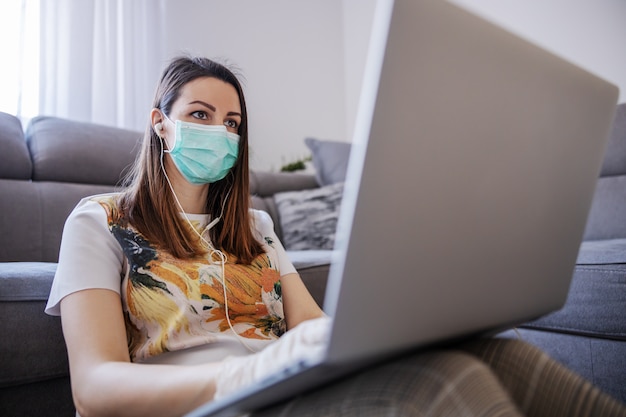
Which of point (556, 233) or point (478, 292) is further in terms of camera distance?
point (556, 233)

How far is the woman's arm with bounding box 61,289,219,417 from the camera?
55 cm

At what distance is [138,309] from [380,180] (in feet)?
1.81

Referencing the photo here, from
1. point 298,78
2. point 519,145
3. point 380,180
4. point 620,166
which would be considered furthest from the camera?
point 298,78

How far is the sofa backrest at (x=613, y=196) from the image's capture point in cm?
187

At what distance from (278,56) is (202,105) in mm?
2131

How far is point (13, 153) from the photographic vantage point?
1492mm

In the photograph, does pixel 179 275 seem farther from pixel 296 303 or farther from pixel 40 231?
pixel 40 231

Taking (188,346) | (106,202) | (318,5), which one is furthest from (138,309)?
(318,5)

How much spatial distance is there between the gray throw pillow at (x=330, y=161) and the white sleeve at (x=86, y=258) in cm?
159

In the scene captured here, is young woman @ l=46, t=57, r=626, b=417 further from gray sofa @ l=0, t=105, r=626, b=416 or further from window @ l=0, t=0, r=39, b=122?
window @ l=0, t=0, r=39, b=122

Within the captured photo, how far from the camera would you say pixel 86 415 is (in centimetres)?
64

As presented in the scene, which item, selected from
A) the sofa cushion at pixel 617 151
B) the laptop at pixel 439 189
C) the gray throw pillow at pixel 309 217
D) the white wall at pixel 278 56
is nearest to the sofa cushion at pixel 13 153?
the gray throw pillow at pixel 309 217

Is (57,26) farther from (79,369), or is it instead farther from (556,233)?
(556,233)

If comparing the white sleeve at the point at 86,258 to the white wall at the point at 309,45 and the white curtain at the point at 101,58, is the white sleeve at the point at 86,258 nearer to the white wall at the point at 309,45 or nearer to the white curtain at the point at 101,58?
the white curtain at the point at 101,58
